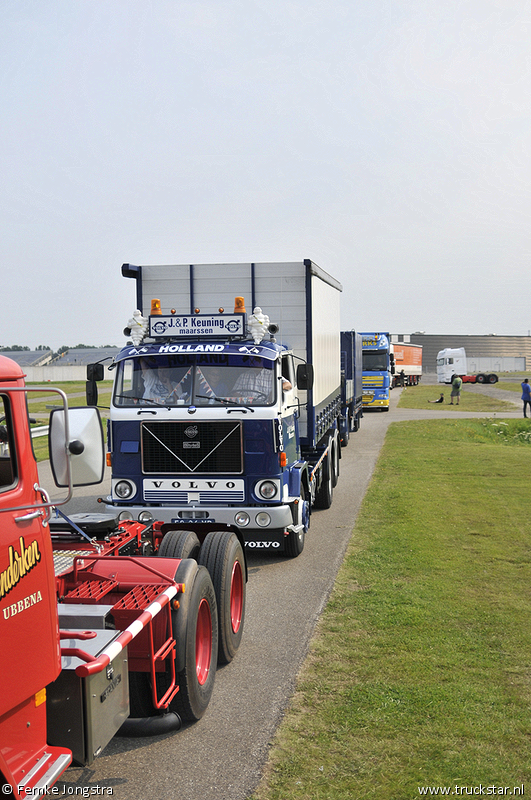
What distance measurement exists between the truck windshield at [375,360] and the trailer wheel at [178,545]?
1086 inches

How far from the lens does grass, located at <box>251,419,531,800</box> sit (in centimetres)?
448

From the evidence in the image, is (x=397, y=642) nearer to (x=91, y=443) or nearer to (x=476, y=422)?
(x=91, y=443)

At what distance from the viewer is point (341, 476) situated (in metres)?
16.6

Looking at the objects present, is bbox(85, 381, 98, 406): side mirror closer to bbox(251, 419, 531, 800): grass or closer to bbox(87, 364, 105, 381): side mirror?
bbox(87, 364, 105, 381): side mirror

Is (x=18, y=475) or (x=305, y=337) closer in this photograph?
(x=18, y=475)

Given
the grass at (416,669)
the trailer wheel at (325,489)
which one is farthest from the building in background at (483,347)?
the grass at (416,669)

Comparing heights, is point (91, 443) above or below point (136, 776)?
above

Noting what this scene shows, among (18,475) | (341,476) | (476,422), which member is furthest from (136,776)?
(476,422)

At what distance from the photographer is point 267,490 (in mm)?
8594

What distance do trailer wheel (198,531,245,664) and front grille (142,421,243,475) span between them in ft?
6.88

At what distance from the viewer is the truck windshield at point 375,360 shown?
33.0 m

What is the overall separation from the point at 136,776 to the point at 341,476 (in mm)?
12425

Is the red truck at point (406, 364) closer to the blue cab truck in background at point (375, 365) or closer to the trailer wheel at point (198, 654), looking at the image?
the blue cab truck in background at point (375, 365)

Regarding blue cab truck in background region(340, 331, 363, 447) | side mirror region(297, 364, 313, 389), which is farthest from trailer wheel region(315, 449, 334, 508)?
blue cab truck in background region(340, 331, 363, 447)
